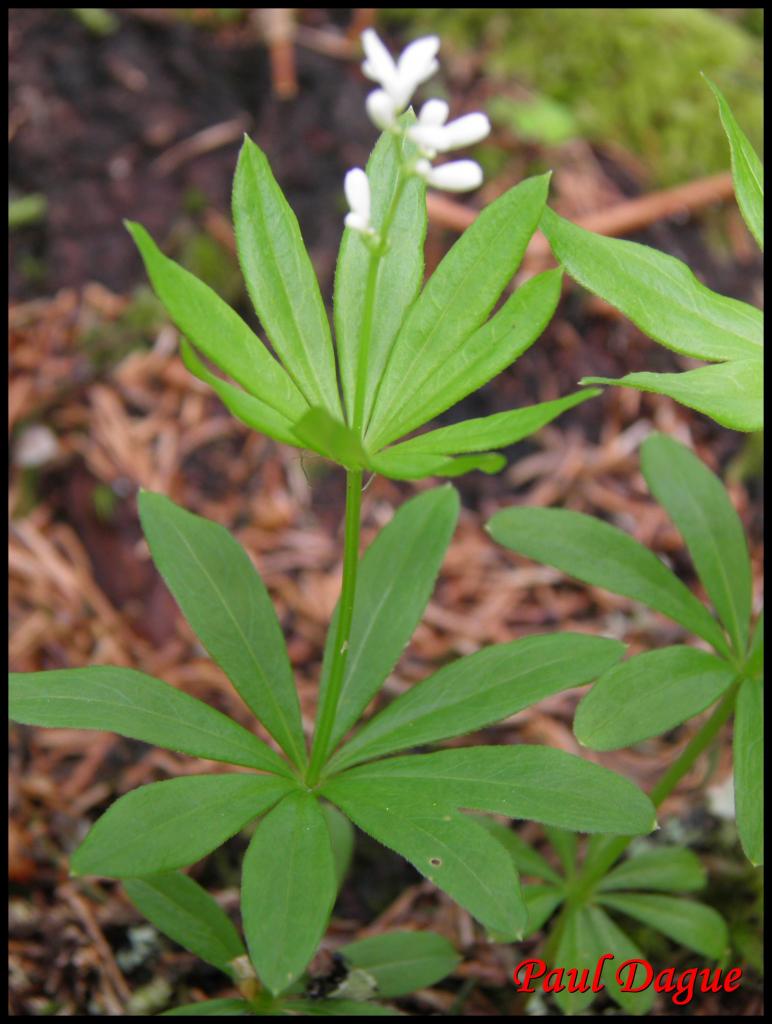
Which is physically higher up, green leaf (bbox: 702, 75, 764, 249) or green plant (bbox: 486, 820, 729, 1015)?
green leaf (bbox: 702, 75, 764, 249)

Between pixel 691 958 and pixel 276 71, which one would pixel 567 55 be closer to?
pixel 276 71

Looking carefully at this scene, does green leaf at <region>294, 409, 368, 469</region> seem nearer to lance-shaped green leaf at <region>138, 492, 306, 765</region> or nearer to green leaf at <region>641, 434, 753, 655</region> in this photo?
lance-shaped green leaf at <region>138, 492, 306, 765</region>

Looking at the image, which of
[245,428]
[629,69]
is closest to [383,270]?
[245,428]

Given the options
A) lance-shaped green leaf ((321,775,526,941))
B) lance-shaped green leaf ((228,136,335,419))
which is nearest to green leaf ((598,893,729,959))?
lance-shaped green leaf ((321,775,526,941))

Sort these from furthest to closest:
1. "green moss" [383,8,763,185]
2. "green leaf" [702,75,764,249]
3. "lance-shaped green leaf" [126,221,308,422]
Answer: "green moss" [383,8,763,185] → "green leaf" [702,75,764,249] → "lance-shaped green leaf" [126,221,308,422]

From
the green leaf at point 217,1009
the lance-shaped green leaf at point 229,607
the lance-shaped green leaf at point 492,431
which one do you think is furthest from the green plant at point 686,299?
the green leaf at point 217,1009

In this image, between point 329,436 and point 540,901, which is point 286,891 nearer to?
point 329,436
